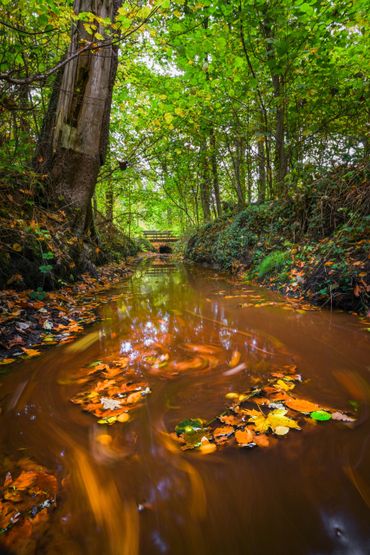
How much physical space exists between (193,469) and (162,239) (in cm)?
2206

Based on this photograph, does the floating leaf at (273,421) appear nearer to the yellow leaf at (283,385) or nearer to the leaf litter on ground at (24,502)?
the yellow leaf at (283,385)

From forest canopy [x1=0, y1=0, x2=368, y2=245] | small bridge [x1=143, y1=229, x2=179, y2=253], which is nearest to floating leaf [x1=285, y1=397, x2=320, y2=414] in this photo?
forest canopy [x1=0, y1=0, x2=368, y2=245]

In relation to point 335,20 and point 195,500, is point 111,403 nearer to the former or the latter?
point 195,500

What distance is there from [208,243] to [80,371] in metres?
8.46

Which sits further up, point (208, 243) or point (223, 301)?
point (208, 243)

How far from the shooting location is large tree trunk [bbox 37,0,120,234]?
15.6 feet

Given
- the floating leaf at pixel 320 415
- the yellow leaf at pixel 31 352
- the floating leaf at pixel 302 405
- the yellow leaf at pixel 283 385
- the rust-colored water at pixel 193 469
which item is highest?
the yellow leaf at pixel 31 352

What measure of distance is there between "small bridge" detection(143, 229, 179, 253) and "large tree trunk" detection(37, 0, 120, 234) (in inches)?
619

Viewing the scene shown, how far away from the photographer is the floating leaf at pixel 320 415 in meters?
1.29

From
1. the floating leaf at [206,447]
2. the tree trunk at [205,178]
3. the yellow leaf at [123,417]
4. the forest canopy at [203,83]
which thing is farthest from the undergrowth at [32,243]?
the tree trunk at [205,178]

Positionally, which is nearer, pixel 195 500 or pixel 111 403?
pixel 195 500

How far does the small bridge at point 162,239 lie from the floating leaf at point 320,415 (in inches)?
775

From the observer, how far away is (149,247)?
1994cm

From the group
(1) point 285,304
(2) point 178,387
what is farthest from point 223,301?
(2) point 178,387
